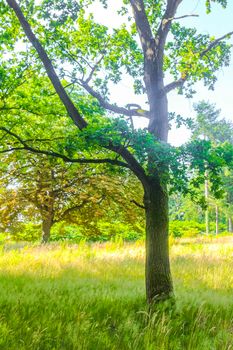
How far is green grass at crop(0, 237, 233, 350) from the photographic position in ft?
11.4

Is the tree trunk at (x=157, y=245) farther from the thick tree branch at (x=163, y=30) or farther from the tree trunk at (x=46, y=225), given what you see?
the tree trunk at (x=46, y=225)

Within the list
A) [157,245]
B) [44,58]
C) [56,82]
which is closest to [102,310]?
[157,245]

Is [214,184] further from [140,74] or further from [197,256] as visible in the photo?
[197,256]

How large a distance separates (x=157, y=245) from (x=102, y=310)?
134 cm

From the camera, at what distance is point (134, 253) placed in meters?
10.8

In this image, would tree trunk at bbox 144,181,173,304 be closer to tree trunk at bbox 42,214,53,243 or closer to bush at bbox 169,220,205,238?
tree trunk at bbox 42,214,53,243

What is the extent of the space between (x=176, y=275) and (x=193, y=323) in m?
3.54

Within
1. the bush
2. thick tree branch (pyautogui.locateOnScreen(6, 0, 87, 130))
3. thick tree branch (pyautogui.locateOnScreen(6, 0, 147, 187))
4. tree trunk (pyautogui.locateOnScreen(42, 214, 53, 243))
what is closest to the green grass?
thick tree branch (pyautogui.locateOnScreen(6, 0, 147, 187))

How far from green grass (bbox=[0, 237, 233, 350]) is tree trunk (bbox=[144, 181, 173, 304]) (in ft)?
1.09

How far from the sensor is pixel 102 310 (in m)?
4.55

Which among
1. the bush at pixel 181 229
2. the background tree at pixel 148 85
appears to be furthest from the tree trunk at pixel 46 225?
the bush at pixel 181 229

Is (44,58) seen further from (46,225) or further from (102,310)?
(46,225)

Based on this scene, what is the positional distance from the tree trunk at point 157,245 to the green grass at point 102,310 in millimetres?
331

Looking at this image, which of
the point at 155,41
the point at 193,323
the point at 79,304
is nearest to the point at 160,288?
the point at 193,323
